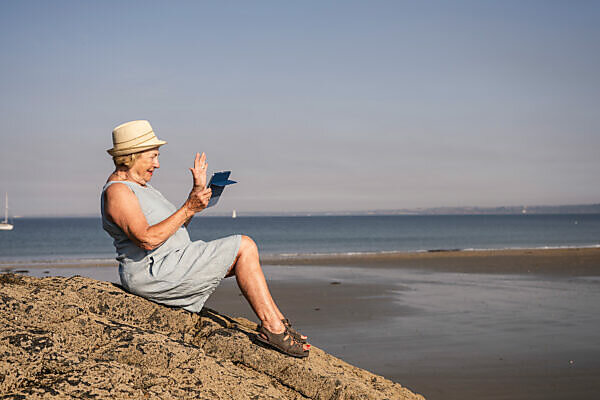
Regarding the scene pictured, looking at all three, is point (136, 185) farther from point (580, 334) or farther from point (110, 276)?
point (110, 276)

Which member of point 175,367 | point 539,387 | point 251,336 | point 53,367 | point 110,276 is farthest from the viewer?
point 110,276

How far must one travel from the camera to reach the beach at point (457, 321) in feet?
23.1

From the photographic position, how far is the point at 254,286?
4.28m

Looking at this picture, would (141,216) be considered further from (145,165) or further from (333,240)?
(333,240)

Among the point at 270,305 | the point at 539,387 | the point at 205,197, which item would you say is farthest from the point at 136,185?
the point at 539,387

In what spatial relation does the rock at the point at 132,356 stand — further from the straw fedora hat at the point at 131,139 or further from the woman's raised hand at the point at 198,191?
the straw fedora hat at the point at 131,139

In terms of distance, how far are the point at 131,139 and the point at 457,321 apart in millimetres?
7668

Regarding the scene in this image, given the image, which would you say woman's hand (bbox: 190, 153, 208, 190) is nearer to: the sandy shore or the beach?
the beach

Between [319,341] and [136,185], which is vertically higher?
[136,185]

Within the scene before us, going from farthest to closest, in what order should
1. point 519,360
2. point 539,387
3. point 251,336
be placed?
point 519,360, point 539,387, point 251,336

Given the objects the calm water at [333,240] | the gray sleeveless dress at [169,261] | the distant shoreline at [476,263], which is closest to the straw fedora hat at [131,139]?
the gray sleeveless dress at [169,261]

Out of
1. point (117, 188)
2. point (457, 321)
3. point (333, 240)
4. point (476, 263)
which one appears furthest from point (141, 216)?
point (333, 240)

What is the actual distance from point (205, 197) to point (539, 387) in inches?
189

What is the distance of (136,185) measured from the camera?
436 cm
